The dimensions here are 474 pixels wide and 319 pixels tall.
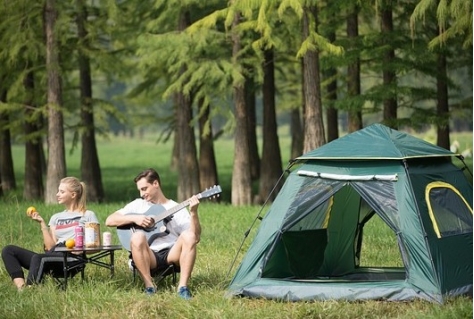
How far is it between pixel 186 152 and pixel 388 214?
605 inches

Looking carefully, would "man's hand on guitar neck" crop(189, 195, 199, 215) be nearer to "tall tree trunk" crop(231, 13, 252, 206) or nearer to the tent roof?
the tent roof

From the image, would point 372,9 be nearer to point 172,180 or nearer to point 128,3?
point 128,3

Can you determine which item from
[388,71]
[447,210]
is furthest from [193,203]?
[388,71]

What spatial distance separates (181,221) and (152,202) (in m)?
0.33

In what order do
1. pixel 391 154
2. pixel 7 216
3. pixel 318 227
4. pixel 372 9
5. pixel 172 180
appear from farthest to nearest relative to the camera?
pixel 172 180 < pixel 372 9 < pixel 7 216 < pixel 318 227 < pixel 391 154

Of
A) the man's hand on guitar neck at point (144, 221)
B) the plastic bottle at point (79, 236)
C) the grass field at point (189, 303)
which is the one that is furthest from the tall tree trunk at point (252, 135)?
the man's hand on guitar neck at point (144, 221)

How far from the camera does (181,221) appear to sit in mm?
10398

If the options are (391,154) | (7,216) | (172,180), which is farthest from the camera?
(172,180)

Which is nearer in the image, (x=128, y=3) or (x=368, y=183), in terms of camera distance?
(x=368, y=183)

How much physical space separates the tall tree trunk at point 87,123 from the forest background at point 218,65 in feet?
0.09

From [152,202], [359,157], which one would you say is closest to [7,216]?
[152,202]

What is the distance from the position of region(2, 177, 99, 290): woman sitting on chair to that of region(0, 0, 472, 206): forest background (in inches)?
322

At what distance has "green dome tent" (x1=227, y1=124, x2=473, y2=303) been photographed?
9.92m

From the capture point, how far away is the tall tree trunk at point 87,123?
24719mm
